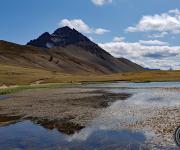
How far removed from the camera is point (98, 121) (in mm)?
31453

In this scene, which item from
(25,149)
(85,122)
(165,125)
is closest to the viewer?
(25,149)

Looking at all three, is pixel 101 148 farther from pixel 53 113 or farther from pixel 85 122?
pixel 53 113

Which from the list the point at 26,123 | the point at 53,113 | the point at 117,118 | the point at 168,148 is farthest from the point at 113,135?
the point at 53,113

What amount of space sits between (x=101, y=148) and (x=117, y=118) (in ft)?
42.1

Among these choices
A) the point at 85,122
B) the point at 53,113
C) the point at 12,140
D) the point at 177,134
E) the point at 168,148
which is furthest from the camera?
the point at 53,113

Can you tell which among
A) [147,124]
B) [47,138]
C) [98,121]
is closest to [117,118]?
[98,121]

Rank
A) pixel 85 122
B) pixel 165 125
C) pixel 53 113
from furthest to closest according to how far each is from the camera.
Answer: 1. pixel 53 113
2. pixel 85 122
3. pixel 165 125

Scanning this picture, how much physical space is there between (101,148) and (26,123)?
1382 cm

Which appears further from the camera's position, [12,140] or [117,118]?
[117,118]

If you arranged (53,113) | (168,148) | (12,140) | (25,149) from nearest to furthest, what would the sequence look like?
1. (168,148)
2. (25,149)
3. (12,140)
4. (53,113)

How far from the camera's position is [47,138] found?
79.5ft

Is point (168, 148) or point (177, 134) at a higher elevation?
point (177, 134)

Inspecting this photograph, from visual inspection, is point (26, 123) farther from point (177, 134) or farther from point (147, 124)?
point (177, 134)

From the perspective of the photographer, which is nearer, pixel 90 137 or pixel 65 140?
pixel 65 140
